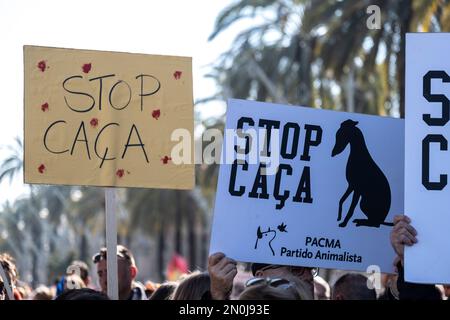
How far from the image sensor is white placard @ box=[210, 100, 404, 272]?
5.77 meters

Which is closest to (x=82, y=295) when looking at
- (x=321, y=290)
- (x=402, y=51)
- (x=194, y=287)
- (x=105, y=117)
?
(x=194, y=287)

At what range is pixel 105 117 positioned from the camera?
6254 millimetres

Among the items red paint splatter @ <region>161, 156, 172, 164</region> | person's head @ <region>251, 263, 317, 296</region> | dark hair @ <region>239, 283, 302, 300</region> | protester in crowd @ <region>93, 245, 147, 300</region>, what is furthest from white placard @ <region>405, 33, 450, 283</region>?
protester in crowd @ <region>93, 245, 147, 300</region>

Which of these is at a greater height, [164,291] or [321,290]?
[164,291]

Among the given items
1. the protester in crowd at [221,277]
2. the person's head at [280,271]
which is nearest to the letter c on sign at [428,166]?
the protester in crowd at [221,277]

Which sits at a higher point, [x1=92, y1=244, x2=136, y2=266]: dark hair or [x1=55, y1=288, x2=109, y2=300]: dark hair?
[x1=55, y1=288, x2=109, y2=300]: dark hair

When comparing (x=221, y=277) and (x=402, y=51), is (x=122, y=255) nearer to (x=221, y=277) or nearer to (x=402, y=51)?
(x=221, y=277)

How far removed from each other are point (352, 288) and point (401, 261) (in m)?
1.69

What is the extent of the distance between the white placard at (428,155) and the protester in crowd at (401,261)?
0.11 feet

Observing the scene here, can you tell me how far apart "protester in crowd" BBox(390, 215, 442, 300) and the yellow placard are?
1456 mm

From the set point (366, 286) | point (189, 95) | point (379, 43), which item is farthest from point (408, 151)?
point (379, 43)

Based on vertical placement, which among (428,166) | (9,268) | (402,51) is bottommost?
(9,268)

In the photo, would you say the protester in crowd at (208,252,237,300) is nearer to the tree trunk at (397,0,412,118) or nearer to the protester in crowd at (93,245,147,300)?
the protester in crowd at (93,245,147,300)
